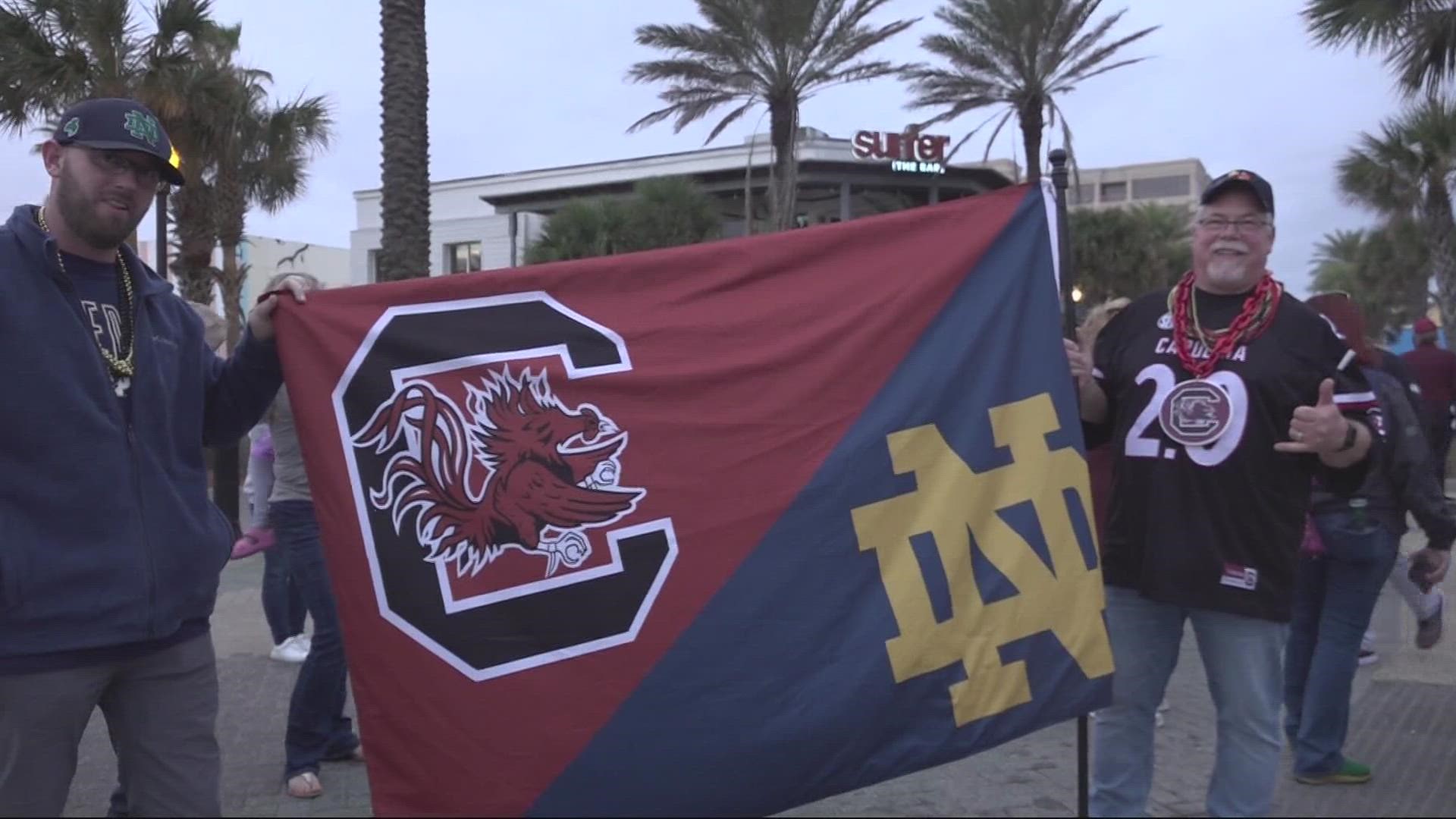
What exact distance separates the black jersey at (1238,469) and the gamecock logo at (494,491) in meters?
1.31

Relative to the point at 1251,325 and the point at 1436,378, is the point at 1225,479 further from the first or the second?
the point at 1436,378

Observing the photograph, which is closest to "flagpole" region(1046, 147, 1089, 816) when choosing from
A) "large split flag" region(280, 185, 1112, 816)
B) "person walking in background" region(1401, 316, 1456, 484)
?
"large split flag" region(280, 185, 1112, 816)

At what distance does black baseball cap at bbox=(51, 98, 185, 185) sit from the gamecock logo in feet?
2.20

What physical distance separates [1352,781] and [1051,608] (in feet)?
7.85

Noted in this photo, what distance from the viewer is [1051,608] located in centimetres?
338

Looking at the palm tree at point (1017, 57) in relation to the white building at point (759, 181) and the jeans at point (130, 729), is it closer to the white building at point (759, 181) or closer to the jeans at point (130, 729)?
the white building at point (759, 181)

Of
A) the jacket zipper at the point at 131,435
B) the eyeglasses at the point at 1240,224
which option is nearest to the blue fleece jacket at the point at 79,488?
the jacket zipper at the point at 131,435

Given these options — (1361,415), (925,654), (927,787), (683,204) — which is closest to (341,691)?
(927,787)

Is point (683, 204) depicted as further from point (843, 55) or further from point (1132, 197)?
point (1132, 197)

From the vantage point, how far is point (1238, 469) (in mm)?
3332

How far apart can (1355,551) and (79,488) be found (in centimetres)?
→ 431

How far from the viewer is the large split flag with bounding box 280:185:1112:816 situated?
3051 millimetres

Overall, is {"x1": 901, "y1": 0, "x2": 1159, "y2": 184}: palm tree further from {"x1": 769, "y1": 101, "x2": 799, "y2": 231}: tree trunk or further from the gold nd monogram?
the gold nd monogram

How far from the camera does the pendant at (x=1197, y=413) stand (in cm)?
334
